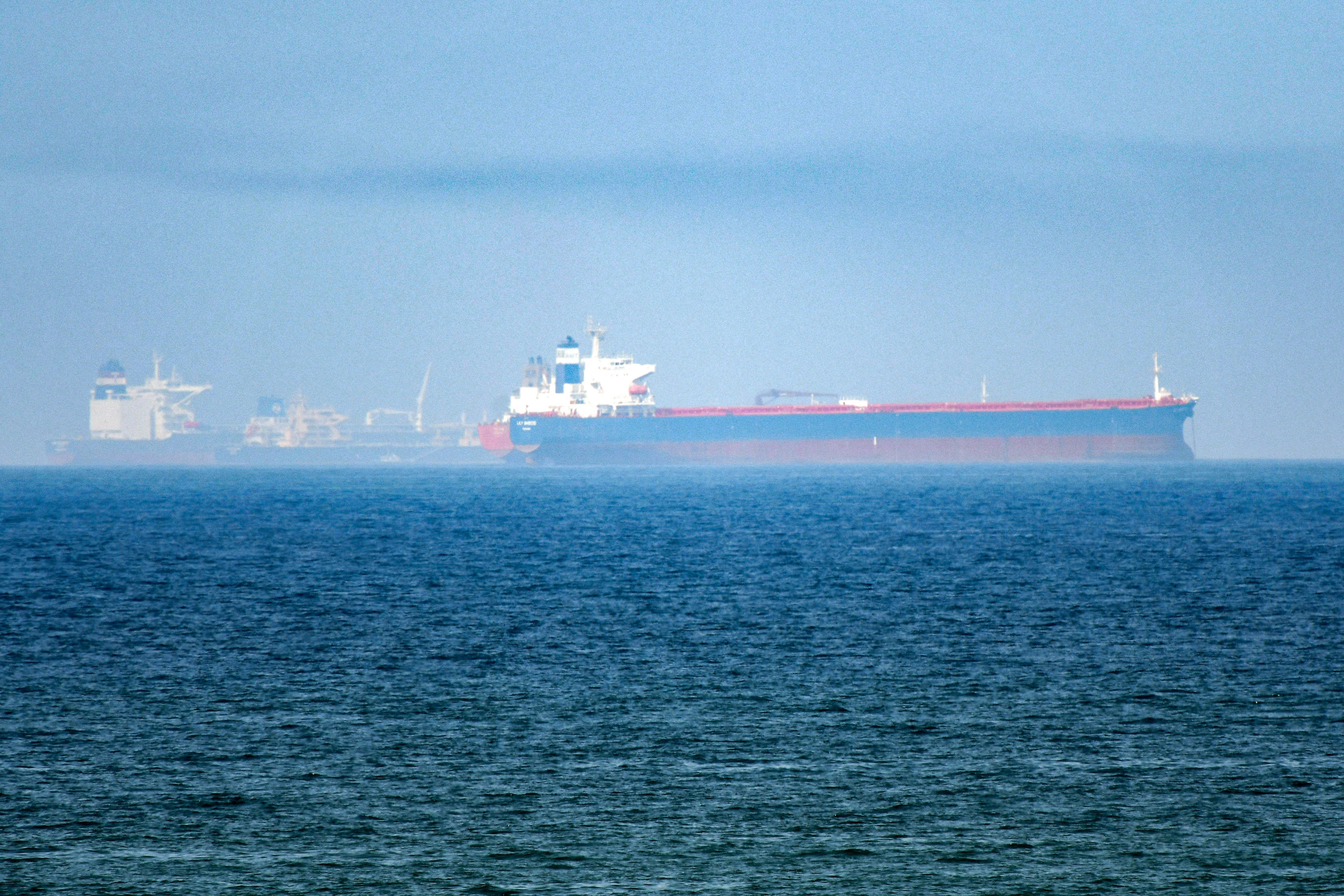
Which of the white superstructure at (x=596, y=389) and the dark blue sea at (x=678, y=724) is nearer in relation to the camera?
the dark blue sea at (x=678, y=724)

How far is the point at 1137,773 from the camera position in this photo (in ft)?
39.0

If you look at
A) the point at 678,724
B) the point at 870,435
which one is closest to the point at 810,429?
the point at 870,435

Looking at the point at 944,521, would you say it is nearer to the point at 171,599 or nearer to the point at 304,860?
the point at 171,599

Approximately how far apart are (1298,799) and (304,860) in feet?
25.3

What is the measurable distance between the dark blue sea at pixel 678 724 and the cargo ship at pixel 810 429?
80.8 meters

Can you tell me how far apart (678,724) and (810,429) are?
110640 mm

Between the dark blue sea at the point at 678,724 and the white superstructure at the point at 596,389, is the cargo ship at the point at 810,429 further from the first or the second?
the dark blue sea at the point at 678,724

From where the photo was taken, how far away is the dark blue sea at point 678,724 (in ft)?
31.2

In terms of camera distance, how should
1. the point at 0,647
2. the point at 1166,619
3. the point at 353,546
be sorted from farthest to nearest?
the point at 353,546, the point at 1166,619, the point at 0,647

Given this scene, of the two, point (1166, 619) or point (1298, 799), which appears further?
point (1166, 619)

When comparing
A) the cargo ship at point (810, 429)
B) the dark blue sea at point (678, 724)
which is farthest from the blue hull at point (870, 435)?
the dark blue sea at point (678, 724)

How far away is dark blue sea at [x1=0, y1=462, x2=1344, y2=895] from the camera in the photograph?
9508mm

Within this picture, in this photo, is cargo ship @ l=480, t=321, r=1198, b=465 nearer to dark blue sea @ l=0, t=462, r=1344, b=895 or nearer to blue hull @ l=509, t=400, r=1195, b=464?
blue hull @ l=509, t=400, r=1195, b=464

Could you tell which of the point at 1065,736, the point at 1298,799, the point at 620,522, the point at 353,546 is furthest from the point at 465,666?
the point at 620,522
